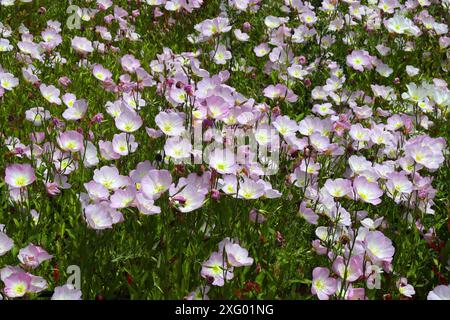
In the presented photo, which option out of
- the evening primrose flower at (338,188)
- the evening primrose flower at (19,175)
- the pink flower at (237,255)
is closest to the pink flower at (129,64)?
the evening primrose flower at (19,175)

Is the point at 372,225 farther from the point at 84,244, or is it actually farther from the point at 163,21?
the point at 163,21

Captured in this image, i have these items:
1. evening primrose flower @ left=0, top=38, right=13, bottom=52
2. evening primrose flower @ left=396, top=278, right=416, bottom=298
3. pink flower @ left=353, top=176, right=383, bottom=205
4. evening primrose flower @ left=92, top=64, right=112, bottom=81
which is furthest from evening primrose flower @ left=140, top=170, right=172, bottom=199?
evening primrose flower @ left=0, top=38, right=13, bottom=52

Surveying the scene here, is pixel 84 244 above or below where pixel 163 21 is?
above

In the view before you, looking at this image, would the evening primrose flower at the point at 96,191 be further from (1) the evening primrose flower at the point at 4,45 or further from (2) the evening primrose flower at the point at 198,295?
(1) the evening primrose flower at the point at 4,45

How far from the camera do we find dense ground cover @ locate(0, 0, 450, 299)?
2295 millimetres

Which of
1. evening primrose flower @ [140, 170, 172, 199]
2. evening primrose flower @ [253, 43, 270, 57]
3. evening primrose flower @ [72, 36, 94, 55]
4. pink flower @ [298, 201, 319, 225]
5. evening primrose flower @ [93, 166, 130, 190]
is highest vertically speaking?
evening primrose flower @ [140, 170, 172, 199]

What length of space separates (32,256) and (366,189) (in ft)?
4.59

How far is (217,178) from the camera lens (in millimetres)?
2641

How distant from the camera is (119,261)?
242 centimetres

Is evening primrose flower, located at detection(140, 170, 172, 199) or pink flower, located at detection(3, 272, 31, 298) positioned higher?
evening primrose flower, located at detection(140, 170, 172, 199)

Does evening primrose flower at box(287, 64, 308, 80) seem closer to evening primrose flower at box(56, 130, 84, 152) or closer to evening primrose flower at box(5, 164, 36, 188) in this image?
evening primrose flower at box(56, 130, 84, 152)

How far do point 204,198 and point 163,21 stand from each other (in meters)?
3.14

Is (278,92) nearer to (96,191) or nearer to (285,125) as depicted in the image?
(285,125)
